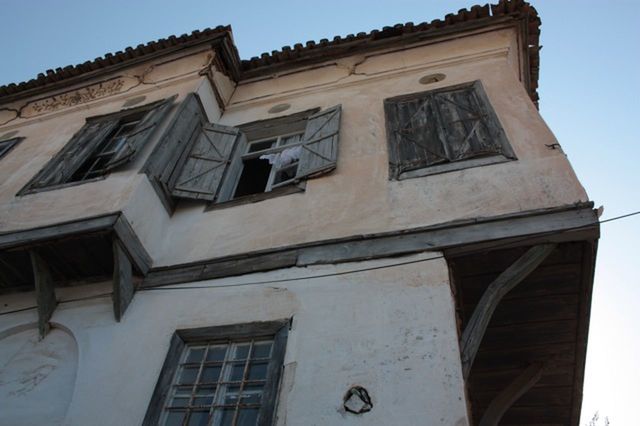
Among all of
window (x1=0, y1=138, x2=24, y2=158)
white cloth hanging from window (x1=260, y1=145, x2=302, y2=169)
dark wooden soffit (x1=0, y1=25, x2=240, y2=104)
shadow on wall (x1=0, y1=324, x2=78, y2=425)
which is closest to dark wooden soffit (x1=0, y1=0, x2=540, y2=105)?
dark wooden soffit (x1=0, y1=25, x2=240, y2=104)

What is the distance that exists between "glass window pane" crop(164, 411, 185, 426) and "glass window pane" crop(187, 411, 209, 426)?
83 millimetres

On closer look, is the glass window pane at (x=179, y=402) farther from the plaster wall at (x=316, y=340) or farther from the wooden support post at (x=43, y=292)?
the wooden support post at (x=43, y=292)

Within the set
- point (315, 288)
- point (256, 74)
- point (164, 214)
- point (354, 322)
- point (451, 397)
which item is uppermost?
point (256, 74)

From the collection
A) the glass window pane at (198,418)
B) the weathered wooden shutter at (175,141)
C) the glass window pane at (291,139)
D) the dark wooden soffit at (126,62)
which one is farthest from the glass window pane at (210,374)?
the dark wooden soffit at (126,62)

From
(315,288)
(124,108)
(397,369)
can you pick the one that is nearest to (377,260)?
(315,288)

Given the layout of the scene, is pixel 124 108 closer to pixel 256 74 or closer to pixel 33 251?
pixel 256 74

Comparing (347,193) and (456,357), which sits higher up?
(347,193)

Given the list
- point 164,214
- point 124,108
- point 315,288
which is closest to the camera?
point 315,288

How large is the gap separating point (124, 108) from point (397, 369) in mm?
6544

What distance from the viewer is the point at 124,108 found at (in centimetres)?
791

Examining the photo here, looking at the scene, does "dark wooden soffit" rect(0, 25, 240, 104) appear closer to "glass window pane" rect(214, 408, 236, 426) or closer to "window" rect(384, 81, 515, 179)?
"window" rect(384, 81, 515, 179)

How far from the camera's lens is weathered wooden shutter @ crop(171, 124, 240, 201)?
6.00 meters

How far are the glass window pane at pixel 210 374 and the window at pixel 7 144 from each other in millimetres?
6119

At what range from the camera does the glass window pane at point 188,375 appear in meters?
4.10
